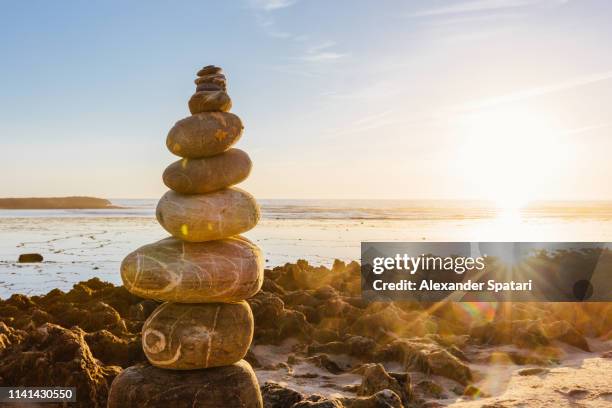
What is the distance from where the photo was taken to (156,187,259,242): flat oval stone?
803cm

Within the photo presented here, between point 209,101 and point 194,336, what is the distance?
3554 mm

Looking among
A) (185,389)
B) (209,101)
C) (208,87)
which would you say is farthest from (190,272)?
(208,87)

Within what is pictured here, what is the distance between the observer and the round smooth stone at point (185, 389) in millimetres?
7645

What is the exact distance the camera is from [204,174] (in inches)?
324

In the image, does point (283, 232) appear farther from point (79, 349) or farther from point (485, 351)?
point (79, 349)

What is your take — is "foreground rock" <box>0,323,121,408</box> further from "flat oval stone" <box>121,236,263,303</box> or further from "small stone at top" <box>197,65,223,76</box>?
"small stone at top" <box>197,65,223,76</box>

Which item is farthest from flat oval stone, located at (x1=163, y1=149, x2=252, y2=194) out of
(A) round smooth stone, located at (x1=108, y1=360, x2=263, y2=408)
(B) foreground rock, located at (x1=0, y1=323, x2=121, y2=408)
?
(B) foreground rock, located at (x1=0, y1=323, x2=121, y2=408)

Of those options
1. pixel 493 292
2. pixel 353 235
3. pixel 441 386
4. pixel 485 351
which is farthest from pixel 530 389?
pixel 353 235

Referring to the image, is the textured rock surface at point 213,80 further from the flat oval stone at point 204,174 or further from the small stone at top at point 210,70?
the flat oval stone at point 204,174

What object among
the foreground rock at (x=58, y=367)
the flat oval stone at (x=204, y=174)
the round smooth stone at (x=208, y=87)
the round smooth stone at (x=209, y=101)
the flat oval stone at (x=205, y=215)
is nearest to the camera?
the flat oval stone at (x=205, y=215)

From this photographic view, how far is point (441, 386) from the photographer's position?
11.0 meters

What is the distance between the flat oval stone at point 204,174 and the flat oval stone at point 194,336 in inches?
69.6

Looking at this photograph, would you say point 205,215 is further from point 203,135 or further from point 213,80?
point 213,80

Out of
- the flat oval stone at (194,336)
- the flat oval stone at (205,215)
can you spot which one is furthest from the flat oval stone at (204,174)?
the flat oval stone at (194,336)
